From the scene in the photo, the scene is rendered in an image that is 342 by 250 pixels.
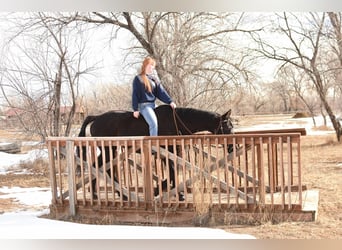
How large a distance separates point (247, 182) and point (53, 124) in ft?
5.00

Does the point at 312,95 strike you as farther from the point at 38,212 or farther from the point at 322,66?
the point at 38,212

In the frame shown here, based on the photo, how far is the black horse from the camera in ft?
11.3

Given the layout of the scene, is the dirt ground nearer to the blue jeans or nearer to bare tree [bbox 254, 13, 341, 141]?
bare tree [bbox 254, 13, 341, 141]

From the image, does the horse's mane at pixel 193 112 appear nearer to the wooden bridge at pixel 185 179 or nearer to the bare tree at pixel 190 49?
the bare tree at pixel 190 49

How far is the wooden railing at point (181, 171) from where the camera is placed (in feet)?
10.8

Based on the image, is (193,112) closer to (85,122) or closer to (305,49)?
(85,122)

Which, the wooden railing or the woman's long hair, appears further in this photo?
A: the woman's long hair

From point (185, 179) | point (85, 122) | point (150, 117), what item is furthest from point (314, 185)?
point (85, 122)

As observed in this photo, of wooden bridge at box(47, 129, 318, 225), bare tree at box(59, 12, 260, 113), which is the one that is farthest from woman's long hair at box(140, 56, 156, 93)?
wooden bridge at box(47, 129, 318, 225)

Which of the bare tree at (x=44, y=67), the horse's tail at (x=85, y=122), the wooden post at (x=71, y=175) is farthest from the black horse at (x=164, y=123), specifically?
the bare tree at (x=44, y=67)

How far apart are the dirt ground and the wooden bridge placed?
6 cm

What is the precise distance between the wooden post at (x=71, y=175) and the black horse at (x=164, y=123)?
0.13m

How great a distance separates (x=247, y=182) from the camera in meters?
3.37
